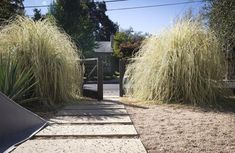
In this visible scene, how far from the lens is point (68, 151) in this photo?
5230 mm

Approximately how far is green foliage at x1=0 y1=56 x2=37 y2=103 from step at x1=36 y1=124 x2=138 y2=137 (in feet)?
7.95

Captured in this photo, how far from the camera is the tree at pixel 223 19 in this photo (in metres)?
9.78

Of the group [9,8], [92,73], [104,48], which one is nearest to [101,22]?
[104,48]

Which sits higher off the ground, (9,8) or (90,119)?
(9,8)

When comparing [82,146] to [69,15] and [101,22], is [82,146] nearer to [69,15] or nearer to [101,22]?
[69,15]

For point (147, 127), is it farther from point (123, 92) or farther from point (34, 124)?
point (123, 92)

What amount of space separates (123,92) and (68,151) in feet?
25.8

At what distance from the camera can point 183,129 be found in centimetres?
676

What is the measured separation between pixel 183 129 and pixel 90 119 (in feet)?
6.34

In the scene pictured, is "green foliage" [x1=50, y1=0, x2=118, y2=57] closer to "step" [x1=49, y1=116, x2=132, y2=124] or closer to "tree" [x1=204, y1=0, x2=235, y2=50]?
"tree" [x1=204, y1=0, x2=235, y2=50]

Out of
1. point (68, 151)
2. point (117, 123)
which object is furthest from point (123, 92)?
point (68, 151)

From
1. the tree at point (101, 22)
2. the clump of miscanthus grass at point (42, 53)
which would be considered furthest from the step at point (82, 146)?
the tree at point (101, 22)

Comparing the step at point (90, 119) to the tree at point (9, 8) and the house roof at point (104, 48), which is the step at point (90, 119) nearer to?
the tree at point (9, 8)

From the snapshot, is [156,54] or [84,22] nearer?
[156,54]
